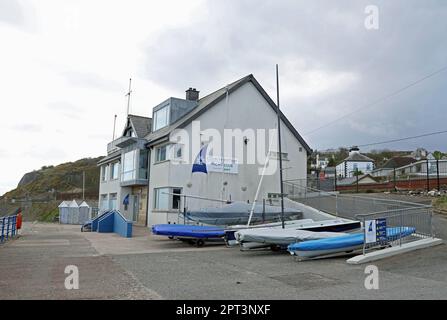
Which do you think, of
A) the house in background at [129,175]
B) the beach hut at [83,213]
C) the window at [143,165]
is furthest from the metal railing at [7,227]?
the beach hut at [83,213]

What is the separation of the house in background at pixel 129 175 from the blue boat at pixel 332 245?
55.5ft

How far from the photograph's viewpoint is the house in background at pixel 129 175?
27.9m

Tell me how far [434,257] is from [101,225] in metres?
18.9

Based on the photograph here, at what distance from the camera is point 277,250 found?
578 inches

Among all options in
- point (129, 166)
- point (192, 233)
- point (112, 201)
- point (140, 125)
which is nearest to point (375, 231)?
point (192, 233)

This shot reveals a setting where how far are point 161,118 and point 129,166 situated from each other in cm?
416

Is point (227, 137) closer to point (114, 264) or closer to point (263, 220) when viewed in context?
point (263, 220)

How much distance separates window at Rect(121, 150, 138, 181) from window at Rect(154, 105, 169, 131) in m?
2.68

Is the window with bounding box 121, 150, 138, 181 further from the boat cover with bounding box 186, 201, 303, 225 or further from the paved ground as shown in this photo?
the paved ground

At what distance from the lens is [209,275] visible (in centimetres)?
970

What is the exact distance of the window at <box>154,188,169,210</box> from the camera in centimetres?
2445

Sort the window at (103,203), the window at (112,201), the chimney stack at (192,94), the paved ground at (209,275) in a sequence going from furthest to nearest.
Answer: the window at (103,203)
the window at (112,201)
the chimney stack at (192,94)
the paved ground at (209,275)

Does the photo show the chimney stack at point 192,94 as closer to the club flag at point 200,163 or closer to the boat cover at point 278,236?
the club flag at point 200,163
